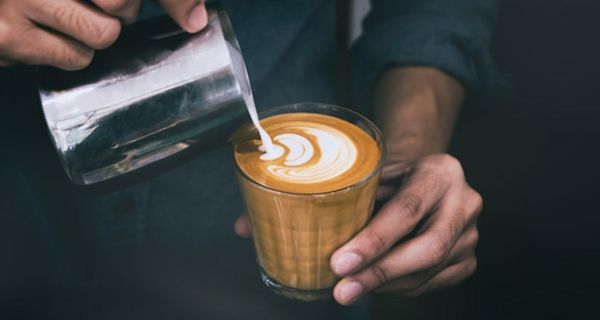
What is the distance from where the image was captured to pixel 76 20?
617mm

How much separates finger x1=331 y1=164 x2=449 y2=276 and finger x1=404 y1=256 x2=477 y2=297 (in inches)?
7.6

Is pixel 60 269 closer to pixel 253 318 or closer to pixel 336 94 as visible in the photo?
pixel 253 318

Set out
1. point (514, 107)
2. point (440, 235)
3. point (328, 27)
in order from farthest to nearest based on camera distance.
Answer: point (514, 107), point (328, 27), point (440, 235)

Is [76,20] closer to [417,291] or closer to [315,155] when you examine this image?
[315,155]

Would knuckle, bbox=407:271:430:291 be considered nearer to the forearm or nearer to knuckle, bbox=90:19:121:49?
the forearm

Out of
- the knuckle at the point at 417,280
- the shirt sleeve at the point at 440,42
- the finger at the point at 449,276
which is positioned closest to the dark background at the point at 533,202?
the shirt sleeve at the point at 440,42

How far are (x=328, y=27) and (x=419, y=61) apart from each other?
27 cm

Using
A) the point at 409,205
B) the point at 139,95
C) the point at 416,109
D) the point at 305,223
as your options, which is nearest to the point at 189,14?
the point at 139,95

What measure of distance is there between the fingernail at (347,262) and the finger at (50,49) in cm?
46

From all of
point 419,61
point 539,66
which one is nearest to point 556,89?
point 539,66

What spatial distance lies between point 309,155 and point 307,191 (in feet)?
0.38

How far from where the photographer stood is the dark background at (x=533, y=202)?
1.26 meters

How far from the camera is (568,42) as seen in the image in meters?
1.50

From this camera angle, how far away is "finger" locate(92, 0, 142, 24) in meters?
0.60
